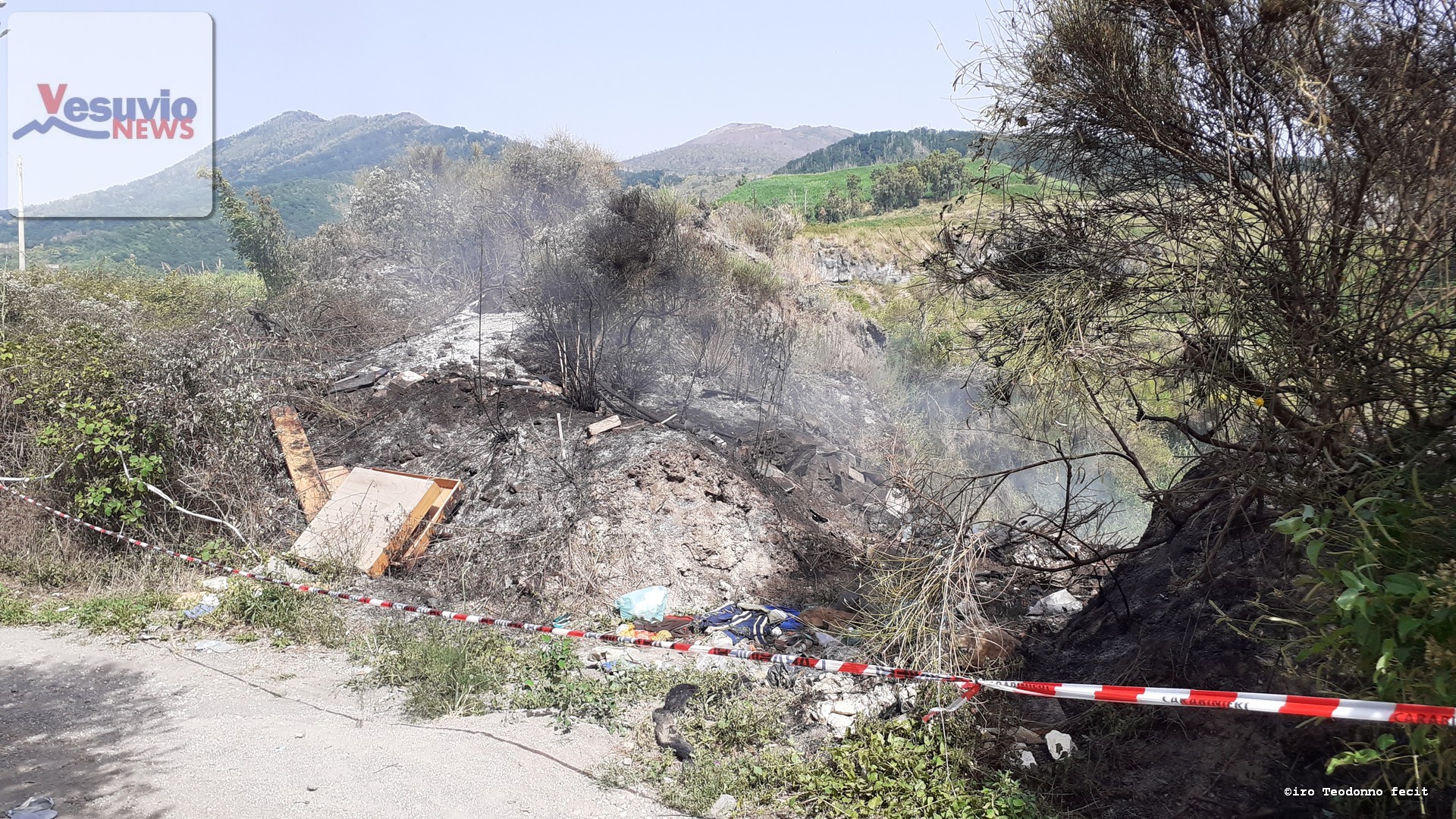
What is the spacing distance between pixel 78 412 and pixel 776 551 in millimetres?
6677

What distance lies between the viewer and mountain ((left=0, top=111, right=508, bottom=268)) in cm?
2555

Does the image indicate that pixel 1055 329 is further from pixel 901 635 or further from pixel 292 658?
pixel 292 658

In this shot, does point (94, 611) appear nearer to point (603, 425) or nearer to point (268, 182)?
point (603, 425)

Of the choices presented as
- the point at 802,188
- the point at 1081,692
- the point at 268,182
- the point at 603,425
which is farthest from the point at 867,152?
the point at 1081,692

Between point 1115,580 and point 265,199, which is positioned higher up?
point 265,199

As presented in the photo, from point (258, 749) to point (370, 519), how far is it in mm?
3832

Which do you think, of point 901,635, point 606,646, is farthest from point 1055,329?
point 606,646

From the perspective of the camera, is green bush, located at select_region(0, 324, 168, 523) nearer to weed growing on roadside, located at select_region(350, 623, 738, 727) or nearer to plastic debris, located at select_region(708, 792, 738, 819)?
weed growing on roadside, located at select_region(350, 623, 738, 727)

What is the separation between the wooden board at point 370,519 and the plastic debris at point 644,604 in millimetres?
2257

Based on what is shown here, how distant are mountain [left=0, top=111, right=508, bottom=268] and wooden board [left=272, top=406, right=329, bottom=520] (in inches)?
257

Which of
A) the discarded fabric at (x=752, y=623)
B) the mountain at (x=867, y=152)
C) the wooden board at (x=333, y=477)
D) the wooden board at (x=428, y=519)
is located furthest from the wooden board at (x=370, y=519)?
the mountain at (x=867, y=152)

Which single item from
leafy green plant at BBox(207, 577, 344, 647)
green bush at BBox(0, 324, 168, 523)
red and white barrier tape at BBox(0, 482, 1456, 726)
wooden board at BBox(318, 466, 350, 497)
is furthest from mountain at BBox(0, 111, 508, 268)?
red and white barrier tape at BBox(0, 482, 1456, 726)

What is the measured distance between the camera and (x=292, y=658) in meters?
5.80

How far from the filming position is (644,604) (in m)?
7.14
